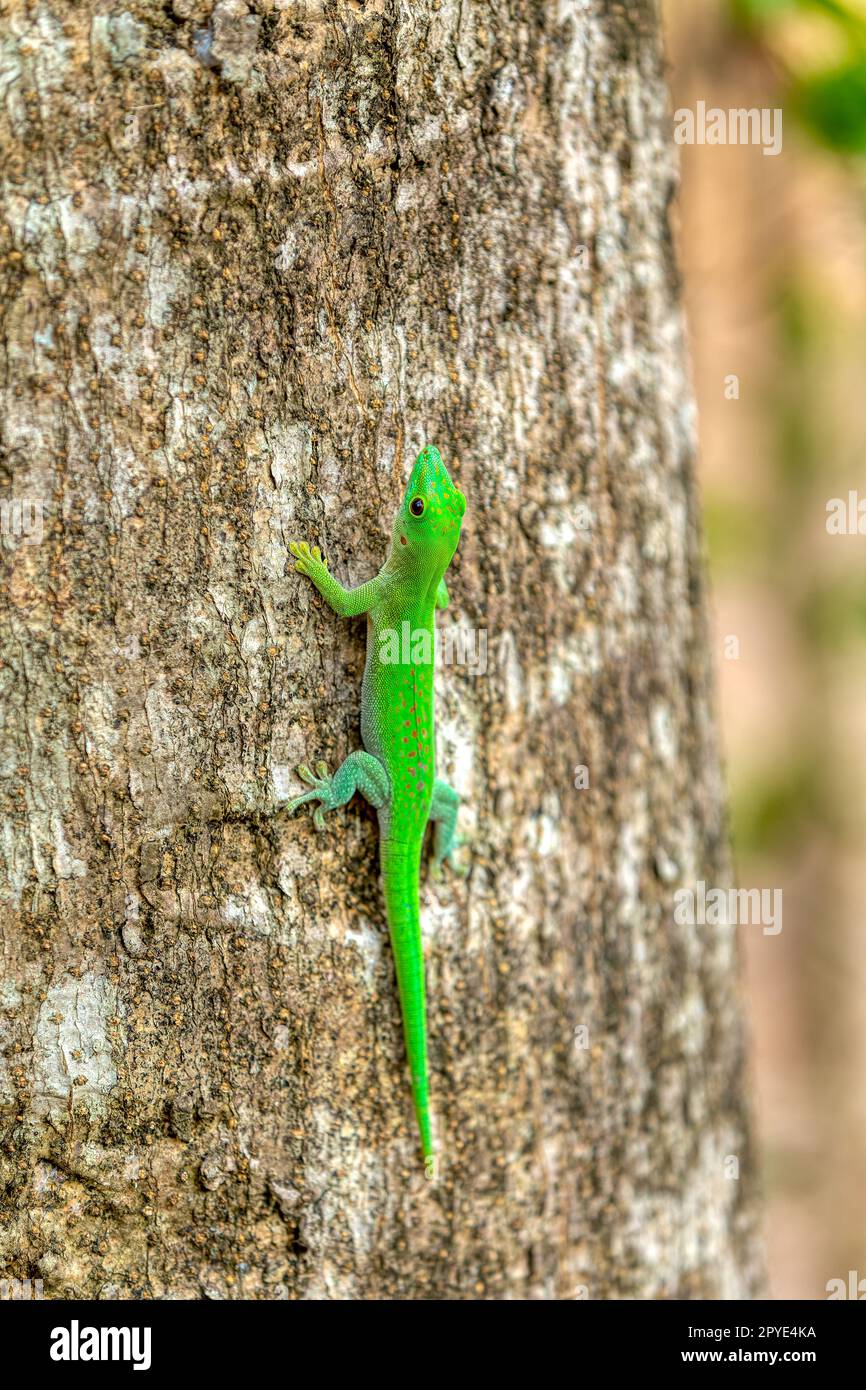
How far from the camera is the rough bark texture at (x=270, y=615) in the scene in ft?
6.06

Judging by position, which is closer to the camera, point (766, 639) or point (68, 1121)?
point (68, 1121)

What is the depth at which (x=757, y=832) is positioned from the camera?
5633mm

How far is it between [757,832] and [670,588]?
11.5 feet

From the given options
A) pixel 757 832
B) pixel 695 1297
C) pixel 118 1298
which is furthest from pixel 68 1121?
pixel 757 832

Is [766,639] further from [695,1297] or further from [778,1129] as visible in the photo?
[695,1297]
